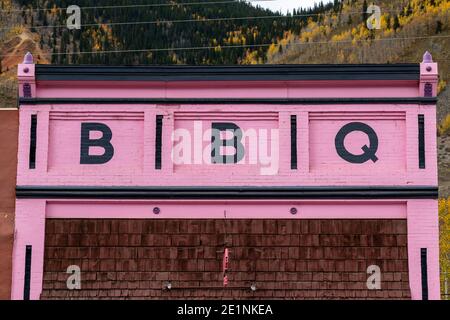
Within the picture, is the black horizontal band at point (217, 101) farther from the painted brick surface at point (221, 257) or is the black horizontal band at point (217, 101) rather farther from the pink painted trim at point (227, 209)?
the painted brick surface at point (221, 257)

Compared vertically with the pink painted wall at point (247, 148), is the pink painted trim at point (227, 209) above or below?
below

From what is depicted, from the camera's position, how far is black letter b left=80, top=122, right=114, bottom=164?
18000 millimetres

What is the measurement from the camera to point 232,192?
17.6 m

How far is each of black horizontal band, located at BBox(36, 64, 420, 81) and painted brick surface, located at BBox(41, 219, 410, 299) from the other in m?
3.11

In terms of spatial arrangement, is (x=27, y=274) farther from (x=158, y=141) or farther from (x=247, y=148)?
(x=247, y=148)

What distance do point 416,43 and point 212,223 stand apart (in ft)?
474

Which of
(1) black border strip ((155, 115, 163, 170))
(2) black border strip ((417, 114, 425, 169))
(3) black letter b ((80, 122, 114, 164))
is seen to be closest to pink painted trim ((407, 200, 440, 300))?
(2) black border strip ((417, 114, 425, 169))

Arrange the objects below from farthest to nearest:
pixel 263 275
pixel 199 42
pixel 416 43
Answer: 1. pixel 199 42
2. pixel 416 43
3. pixel 263 275

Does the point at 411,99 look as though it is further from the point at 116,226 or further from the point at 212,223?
the point at 116,226

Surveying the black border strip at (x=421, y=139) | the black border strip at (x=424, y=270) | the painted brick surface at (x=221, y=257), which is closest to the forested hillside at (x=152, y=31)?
the black border strip at (x=421, y=139)

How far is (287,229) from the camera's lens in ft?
57.6

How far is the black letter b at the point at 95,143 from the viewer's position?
18.0 m

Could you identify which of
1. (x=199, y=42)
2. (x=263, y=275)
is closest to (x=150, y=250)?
(x=263, y=275)

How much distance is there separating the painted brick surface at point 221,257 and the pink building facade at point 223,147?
19 centimetres
